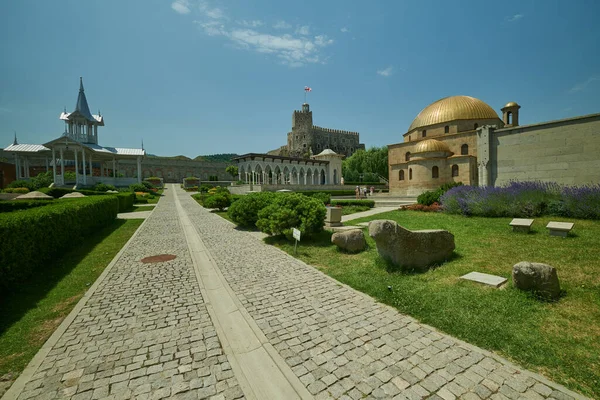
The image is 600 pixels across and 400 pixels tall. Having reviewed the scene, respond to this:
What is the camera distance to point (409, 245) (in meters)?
5.91

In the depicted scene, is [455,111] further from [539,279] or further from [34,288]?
[34,288]

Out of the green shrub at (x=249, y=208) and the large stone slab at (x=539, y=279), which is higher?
the green shrub at (x=249, y=208)

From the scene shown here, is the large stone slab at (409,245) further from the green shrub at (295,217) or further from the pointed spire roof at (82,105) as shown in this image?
the pointed spire roof at (82,105)

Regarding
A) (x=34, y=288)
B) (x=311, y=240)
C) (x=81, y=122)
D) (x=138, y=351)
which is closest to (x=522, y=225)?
(x=311, y=240)

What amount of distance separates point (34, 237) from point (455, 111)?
36.4 metres

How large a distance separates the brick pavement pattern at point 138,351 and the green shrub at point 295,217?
12.8ft

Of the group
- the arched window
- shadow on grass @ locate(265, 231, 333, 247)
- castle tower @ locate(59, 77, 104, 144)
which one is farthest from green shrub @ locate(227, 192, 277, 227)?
castle tower @ locate(59, 77, 104, 144)

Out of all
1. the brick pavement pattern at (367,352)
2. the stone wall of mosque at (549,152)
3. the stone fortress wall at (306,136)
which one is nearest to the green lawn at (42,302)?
the brick pavement pattern at (367,352)

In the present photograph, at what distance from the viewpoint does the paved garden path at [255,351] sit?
2695 millimetres

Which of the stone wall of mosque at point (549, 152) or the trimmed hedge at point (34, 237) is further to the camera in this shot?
the stone wall of mosque at point (549, 152)

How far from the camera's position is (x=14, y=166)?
37.9 m

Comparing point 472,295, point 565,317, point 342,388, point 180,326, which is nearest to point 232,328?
point 180,326

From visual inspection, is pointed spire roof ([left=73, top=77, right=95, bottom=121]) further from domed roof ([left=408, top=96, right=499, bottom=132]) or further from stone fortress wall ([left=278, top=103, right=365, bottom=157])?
domed roof ([left=408, top=96, right=499, bottom=132])

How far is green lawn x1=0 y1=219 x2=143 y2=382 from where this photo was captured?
11.3ft
